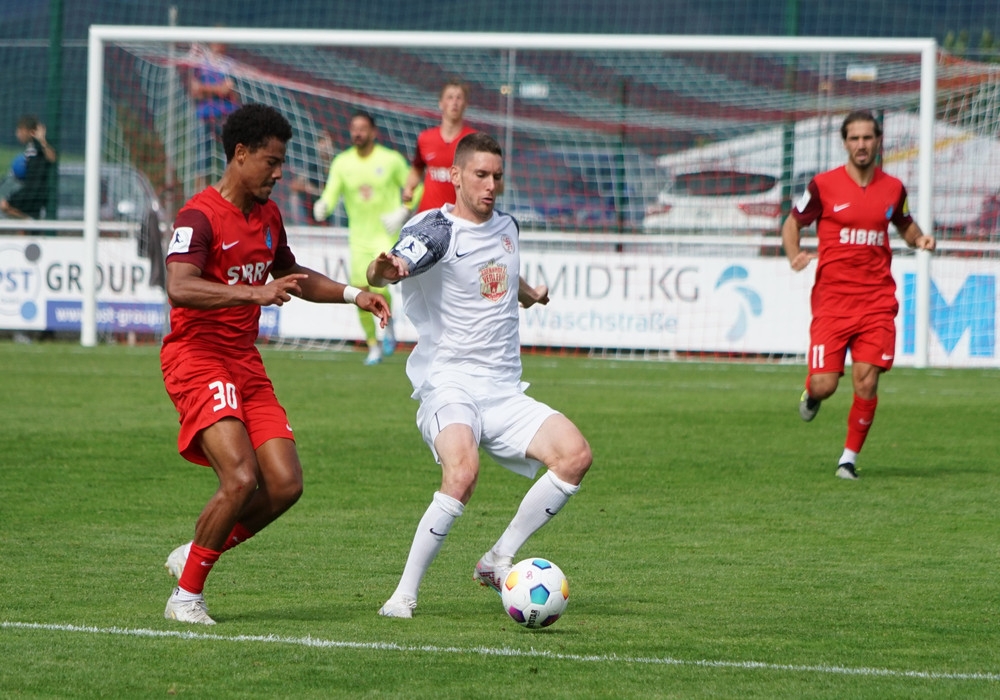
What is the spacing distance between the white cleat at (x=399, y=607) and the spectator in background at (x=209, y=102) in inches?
537

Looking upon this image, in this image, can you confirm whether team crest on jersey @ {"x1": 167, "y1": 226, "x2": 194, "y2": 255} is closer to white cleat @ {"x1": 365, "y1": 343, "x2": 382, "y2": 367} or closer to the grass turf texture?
the grass turf texture

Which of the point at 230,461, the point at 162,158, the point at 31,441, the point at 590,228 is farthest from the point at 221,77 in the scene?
the point at 230,461

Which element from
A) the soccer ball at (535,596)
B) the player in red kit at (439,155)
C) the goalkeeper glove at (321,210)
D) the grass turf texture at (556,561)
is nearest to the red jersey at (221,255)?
the grass turf texture at (556,561)

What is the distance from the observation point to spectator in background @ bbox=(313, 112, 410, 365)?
16219 millimetres

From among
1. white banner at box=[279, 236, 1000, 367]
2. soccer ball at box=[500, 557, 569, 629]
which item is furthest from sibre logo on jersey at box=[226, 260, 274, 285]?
white banner at box=[279, 236, 1000, 367]

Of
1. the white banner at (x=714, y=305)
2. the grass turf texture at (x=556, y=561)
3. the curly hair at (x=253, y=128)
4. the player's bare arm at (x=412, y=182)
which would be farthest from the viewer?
the white banner at (x=714, y=305)

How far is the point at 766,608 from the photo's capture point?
20.1ft

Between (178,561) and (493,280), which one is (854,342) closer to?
(493,280)

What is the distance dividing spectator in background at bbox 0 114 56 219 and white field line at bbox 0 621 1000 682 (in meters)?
15.0

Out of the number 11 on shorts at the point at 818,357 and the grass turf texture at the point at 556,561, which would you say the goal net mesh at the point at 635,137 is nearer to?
the grass turf texture at the point at 556,561

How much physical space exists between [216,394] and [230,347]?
296 millimetres

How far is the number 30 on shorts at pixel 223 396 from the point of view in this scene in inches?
229

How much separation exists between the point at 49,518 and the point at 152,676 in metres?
3.46

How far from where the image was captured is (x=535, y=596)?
18.6 ft
